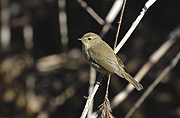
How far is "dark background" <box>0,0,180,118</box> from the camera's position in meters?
4.60

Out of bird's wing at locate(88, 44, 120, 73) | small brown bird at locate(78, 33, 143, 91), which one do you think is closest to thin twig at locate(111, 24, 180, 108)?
small brown bird at locate(78, 33, 143, 91)

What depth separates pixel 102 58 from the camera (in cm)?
331

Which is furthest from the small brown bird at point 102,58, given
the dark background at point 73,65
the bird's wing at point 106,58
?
the dark background at point 73,65

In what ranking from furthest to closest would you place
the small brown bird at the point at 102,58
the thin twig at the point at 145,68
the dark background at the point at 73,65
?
1. the dark background at the point at 73,65
2. the thin twig at the point at 145,68
3. the small brown bird at the point at 102,58

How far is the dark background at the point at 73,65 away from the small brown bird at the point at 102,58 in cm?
118

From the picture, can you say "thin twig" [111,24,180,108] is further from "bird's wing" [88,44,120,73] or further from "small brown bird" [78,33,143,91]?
"bird's wing" [88,44,120,73]

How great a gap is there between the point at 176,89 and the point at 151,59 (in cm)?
152

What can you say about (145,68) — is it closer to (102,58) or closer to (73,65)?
(102,58)

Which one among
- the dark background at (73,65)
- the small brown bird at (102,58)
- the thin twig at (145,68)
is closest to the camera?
the small brown bird at (102,58)

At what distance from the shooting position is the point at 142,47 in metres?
4.65

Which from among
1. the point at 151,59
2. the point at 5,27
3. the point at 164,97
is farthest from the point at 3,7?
the point at 164,97

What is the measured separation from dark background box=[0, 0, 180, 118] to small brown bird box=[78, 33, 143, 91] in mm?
1181

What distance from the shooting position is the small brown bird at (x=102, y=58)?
124 inches

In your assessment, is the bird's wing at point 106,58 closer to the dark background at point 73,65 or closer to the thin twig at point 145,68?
the thin twig at point 145,68
